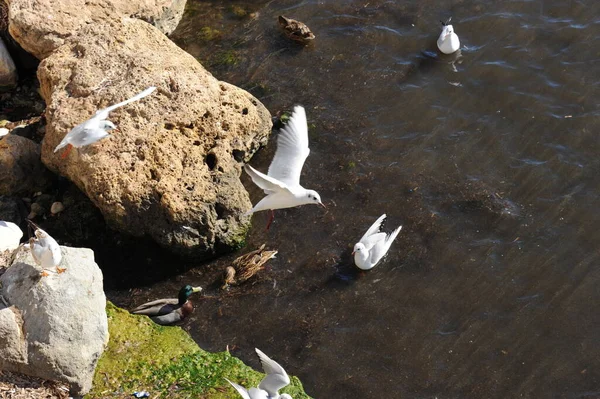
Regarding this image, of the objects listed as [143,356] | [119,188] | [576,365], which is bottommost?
[576,365]

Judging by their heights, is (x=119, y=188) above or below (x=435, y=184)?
above

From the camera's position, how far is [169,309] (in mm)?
10773

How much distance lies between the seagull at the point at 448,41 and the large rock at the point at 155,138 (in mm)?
3972

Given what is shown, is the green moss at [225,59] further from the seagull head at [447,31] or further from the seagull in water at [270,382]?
the seagull in water at [270,382]

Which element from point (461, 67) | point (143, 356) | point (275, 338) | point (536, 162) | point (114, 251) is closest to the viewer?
point (143, 356)

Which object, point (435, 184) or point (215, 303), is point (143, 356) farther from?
point (435, 184)

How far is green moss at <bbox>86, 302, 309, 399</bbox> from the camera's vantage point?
355 inches

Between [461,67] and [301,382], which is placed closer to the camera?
[301,382]

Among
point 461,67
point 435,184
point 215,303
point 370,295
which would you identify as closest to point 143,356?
point 215,303

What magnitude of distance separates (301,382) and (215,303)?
1911mm

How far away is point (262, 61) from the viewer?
1496cm

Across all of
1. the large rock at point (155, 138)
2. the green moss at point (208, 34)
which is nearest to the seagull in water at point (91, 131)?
the large rock at point (155, 138)

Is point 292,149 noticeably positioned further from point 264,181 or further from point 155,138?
point 155,138

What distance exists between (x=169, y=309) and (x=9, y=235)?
2446 millimetres
